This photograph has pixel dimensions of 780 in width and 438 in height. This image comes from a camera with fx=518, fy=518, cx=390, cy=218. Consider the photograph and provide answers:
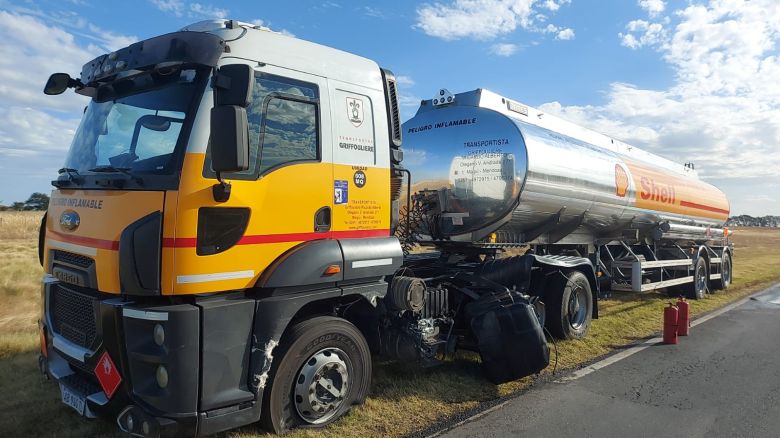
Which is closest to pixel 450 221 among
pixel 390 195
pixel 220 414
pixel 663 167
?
pixel 390 195

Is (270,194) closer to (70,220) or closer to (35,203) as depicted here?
(70,220)

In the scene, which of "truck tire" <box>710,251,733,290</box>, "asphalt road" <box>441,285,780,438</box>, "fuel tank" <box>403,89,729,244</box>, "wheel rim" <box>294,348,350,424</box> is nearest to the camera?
"wheel rim" <box>294,348,350,424</box>

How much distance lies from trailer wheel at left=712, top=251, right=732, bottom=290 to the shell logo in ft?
22.9

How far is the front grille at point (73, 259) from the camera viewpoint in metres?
3.72

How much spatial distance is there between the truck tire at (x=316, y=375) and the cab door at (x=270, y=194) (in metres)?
0.65

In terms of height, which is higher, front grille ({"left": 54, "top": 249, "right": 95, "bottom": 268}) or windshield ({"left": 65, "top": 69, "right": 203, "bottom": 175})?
windshield ({"left": 65, "top": 69, "right": 203, "bottom": 175})

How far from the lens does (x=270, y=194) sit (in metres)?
3.90

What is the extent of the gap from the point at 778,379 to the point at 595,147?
4248mm

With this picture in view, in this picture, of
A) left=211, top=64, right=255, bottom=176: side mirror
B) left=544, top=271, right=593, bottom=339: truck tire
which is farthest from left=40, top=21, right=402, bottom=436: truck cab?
left=544, top=271, right=593, bottom=339: truck tire

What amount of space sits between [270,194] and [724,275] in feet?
48.2

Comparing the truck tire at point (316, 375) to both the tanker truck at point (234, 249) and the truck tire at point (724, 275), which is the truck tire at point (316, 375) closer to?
the tanker truck at point (234, 249)

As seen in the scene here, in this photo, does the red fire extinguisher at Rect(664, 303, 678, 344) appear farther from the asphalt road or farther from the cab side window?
the cab side window

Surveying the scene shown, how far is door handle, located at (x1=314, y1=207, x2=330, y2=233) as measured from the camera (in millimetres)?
4238

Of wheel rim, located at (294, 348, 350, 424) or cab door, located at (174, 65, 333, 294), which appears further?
wheel rim, located at (294, 348, 350, 424)
